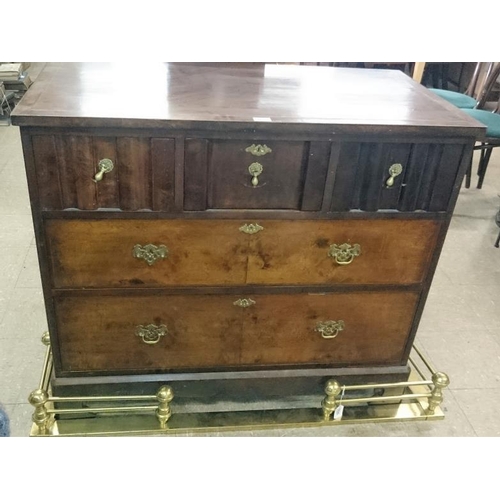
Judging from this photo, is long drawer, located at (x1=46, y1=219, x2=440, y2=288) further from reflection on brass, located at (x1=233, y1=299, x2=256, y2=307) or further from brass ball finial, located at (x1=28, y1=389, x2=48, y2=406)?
brass ball finial, located at (x1=28, y1=389, x2=48, y2=406)

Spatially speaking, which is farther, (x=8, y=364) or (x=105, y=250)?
(x=8, y=364)

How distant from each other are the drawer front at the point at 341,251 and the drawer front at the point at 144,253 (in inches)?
2.9

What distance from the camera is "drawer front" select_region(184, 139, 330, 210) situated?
1.30m

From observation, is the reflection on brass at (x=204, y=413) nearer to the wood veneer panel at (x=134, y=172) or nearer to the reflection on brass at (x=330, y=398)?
the reflection on brass at (x=330, y=398)

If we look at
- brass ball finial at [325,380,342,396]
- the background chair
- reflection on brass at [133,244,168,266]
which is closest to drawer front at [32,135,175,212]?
reflection on brass at [133,244,168,266]

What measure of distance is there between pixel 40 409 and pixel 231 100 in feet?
3.30

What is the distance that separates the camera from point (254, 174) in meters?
1.33

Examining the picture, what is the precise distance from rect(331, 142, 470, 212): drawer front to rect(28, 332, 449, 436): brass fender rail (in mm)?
588

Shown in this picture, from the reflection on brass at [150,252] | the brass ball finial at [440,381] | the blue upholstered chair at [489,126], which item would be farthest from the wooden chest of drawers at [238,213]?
the blue upholstered chair at [489,126]

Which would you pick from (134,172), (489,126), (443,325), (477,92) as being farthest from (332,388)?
(477,92)
